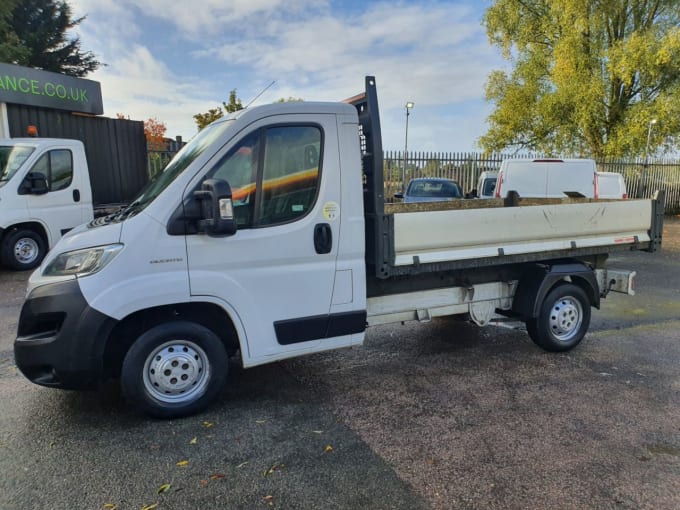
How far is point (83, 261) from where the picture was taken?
11.5 feet

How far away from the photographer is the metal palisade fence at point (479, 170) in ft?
56.5

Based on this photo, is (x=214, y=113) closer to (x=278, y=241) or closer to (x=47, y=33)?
(x=47, y=33)

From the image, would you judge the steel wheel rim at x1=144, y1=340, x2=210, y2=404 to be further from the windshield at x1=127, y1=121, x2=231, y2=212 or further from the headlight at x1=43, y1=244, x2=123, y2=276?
the windshield at x1=127, y1=121, x2=231, y2=212

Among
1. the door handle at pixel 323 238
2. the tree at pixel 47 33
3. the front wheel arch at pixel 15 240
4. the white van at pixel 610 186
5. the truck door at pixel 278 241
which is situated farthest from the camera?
the tree at pixel 47 33

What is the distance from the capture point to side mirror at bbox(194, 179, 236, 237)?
340cm

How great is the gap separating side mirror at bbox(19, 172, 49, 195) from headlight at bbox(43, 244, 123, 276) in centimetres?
616

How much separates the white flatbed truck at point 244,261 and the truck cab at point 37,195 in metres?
5.79

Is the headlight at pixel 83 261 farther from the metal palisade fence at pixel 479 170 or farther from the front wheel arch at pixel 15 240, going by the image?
the metal palisade fence at pixel 479 170

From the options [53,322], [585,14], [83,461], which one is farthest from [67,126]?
[585,14]

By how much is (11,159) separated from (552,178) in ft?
33.9

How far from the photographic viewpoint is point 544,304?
5234mm

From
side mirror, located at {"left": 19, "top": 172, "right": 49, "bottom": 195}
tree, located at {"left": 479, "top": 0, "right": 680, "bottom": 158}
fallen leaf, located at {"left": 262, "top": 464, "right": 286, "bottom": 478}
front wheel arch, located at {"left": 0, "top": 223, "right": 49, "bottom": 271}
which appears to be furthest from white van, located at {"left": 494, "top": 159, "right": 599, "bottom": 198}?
tree, located at {"left": 479, "top": 0, "right": 680, "bottom": 158}

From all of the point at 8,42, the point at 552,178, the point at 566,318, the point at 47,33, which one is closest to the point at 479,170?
the point at 552,178

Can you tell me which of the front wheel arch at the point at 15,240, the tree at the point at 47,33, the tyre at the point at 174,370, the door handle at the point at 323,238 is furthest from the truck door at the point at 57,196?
the tree at the point at 47,33
